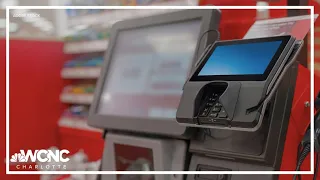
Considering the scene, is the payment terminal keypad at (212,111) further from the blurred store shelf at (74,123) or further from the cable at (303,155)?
the blurred store shelf at (74,123)

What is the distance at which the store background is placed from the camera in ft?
4.01

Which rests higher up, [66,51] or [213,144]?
[66,51]

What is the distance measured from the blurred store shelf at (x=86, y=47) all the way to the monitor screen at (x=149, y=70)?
0.93 ft

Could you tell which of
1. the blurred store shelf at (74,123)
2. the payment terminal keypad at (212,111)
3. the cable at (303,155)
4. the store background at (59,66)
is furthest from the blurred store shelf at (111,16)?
the cable at (303,155)

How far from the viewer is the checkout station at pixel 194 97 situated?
0.86 meters

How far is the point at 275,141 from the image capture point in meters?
0.93

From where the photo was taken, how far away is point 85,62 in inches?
70.6

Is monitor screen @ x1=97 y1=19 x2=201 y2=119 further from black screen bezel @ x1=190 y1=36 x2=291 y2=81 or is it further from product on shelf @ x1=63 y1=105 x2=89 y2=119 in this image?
product on shelf @ x1=63 y1=105 x2=89 y2=119

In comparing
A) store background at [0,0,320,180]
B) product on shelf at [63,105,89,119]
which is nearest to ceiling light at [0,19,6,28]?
store background at [0,0,320,180]

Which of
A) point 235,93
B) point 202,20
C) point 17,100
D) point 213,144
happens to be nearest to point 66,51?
point 17,100

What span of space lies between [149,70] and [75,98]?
48 centimetres

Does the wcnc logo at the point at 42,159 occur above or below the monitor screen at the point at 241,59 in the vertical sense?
below

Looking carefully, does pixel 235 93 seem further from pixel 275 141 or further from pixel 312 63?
pixel 312 63

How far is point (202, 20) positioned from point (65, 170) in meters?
0.60
